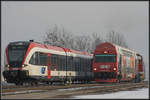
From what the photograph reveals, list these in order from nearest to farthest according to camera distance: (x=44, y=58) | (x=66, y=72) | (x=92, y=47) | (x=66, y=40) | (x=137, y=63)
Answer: (x=44, y=58) < (x=66, y=72) < (x=137, y=63) < (x=66, y=40) < (x=92, y=47)

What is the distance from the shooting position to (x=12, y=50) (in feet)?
92.7

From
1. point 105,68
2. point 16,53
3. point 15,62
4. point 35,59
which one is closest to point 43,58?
point 35,59

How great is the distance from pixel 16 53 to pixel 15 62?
809mm

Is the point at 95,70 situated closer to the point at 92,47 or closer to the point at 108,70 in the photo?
the point at 108,70

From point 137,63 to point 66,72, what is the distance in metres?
14.0

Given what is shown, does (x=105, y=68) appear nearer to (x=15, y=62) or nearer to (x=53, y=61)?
(x=53, y=61)

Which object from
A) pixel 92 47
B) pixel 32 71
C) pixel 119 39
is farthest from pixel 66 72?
pixel 119 39

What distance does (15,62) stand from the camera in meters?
27.7

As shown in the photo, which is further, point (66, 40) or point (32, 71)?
point (66, 40)

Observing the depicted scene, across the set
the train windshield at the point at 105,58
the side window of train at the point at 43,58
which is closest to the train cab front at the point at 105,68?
the train windshield at the point at 105,58

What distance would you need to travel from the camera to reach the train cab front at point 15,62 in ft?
89.7

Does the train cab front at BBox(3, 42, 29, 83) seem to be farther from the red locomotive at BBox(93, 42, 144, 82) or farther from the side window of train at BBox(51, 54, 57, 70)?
the red locomotive at BBox(93, 42, 144, 82)

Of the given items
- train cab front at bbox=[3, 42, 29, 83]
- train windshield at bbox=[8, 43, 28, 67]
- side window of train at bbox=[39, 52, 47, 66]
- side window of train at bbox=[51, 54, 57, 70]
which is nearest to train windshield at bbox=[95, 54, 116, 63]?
side window of train at bbox=[51, 54, 57, 70]

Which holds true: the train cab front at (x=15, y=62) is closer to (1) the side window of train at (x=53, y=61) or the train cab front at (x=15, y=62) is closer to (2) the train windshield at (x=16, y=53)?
(2) the train windshield at (x=16, y=53)
